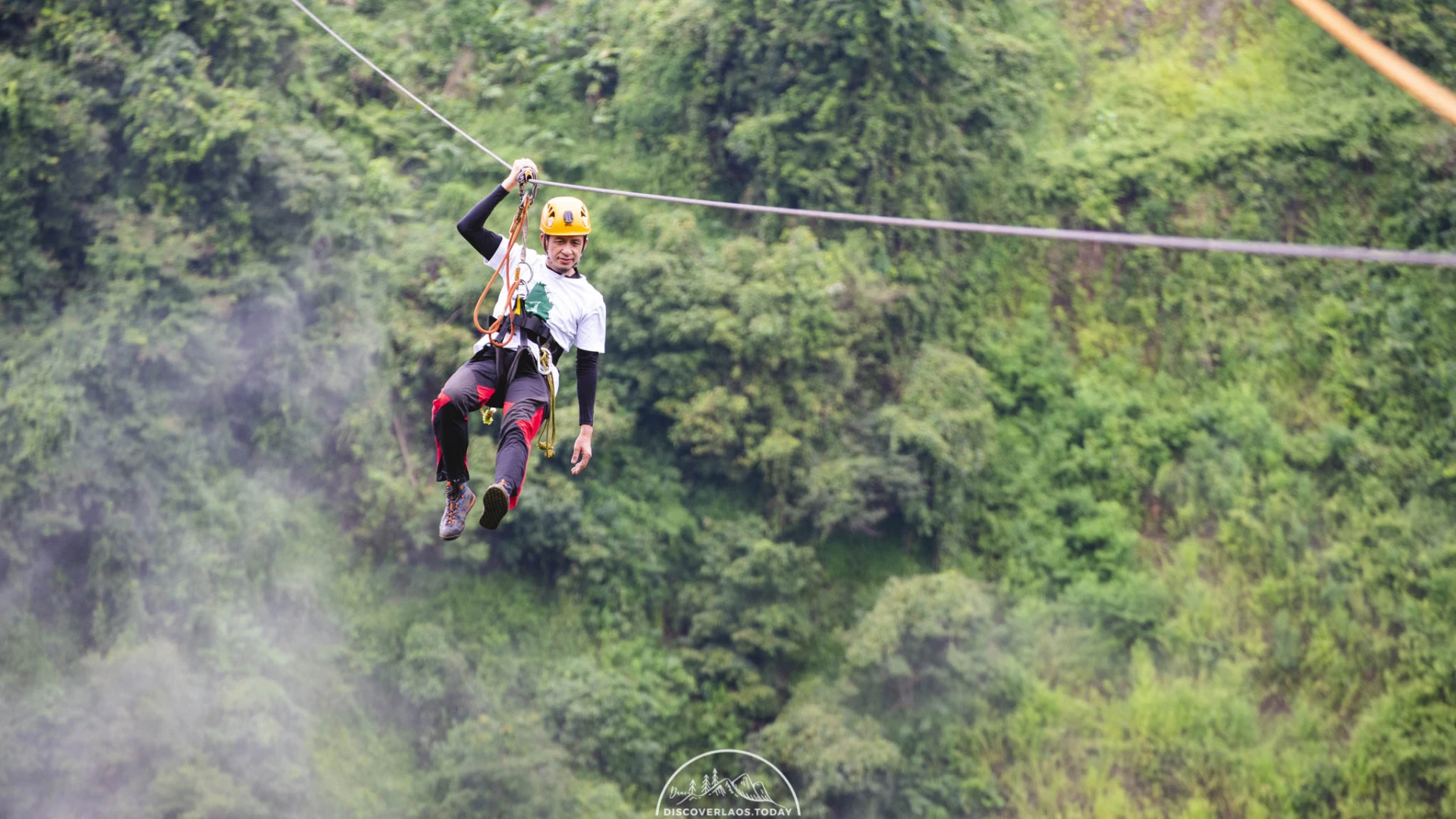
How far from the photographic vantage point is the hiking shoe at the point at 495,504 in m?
5.31

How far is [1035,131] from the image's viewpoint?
52.0 feet

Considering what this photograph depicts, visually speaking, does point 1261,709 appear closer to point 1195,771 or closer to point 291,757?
point 1195,771

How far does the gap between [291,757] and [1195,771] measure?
889 cm

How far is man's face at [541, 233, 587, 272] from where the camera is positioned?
19.0 feet

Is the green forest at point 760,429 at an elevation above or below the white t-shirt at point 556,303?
below

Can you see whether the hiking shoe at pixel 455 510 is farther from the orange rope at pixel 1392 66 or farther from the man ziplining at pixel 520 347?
the orange rope at pixel 1392 66

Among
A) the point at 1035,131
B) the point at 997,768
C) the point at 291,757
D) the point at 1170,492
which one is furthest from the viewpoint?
the point at 1035,131

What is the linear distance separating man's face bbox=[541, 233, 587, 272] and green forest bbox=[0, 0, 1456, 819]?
26.2ft

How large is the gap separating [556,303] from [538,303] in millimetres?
91

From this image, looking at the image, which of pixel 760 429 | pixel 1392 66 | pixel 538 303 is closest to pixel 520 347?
pixel 538 303

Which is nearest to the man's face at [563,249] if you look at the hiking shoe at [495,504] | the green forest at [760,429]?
the hiking shoe at [495,504]

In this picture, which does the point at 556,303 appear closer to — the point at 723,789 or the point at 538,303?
the point at 538,303

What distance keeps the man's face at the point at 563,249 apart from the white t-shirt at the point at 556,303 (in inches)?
2.5

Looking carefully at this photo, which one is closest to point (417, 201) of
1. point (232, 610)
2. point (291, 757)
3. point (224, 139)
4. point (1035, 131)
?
point (224, 139)
